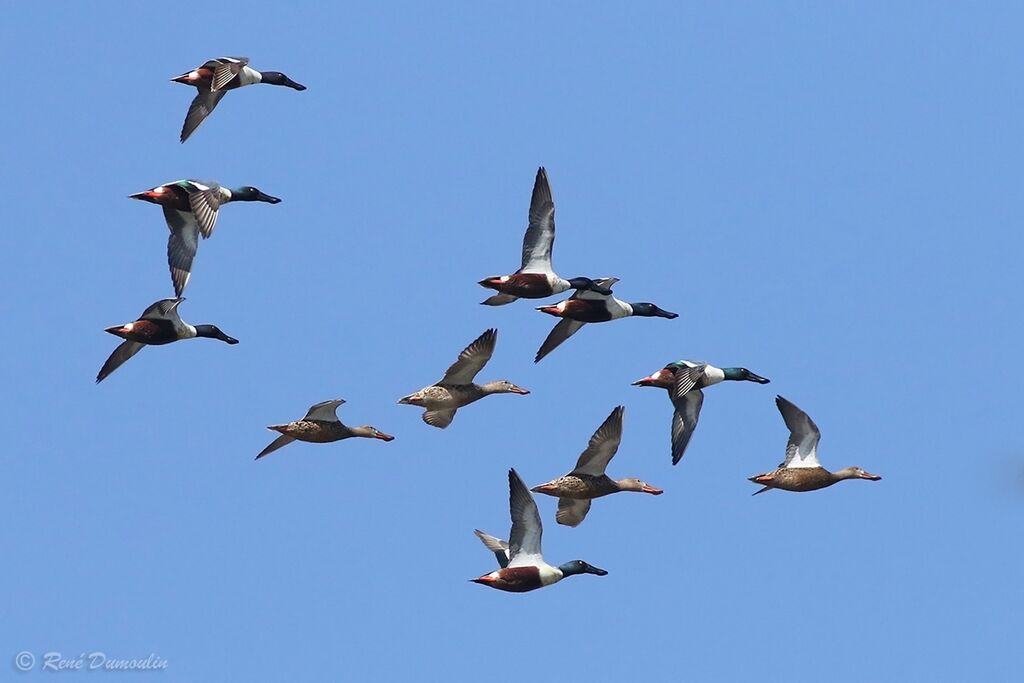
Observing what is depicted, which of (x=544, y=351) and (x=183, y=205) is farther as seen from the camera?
(x=544, y=351)

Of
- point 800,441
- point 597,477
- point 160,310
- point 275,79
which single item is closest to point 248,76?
point 275,79

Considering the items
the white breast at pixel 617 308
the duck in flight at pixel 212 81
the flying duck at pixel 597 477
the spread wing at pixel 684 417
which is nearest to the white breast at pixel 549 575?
the flying duck at pixel 597 477

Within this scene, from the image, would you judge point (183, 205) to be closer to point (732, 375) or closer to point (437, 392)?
point (437, 392)

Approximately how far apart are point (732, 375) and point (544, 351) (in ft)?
9.41

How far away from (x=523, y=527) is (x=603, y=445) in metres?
2.21

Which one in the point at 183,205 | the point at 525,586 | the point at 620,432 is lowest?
the point at 525,586

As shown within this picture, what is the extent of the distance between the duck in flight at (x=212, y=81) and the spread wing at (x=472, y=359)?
198 inches

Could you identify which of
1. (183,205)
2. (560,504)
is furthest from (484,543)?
(183,205)

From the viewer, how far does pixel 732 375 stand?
121 ft

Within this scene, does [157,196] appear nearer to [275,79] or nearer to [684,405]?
[275,79]

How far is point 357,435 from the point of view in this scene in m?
35.8

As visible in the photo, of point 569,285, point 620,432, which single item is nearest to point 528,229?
point 569,285

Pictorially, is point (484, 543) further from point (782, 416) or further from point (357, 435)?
point (782, 416)

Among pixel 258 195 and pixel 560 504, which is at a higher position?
pixel 258 195
